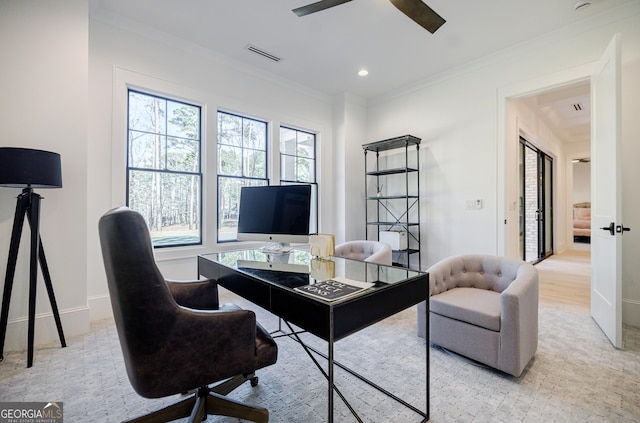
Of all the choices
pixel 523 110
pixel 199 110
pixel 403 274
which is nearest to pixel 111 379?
pixel 403 274

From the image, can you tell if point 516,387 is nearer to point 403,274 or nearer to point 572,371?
point 572,371

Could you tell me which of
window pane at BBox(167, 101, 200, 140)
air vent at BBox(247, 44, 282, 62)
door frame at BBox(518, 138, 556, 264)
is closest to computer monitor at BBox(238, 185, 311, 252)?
window pane at BBox(167, 101, 200, 140)

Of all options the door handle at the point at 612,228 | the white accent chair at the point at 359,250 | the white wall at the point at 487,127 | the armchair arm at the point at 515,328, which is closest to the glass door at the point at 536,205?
the white wall at the point at 487,127

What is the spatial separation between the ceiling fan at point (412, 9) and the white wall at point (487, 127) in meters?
1.97

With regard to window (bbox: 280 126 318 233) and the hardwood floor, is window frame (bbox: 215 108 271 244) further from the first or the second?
the hardwood floor

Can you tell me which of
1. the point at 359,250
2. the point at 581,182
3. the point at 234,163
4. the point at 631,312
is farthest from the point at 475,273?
the point at 581,182

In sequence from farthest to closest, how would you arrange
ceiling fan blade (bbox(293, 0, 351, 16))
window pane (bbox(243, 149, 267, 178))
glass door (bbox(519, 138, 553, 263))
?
glass door (bbox(519, 138, 553, 263)), window pane (bbox(243, 149, 267, 178)), ceiling fan blade (bbox(293, 0, 351, 16))

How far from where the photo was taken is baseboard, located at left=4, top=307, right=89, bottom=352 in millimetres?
2207

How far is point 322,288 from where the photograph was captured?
49.7 inches

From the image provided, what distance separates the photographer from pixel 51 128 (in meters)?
2.36

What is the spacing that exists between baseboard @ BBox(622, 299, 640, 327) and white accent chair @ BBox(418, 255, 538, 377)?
4.63 feet

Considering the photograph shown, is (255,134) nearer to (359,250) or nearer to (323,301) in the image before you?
(359,250)

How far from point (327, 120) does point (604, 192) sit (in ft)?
12.0

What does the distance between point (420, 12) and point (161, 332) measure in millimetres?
2527
